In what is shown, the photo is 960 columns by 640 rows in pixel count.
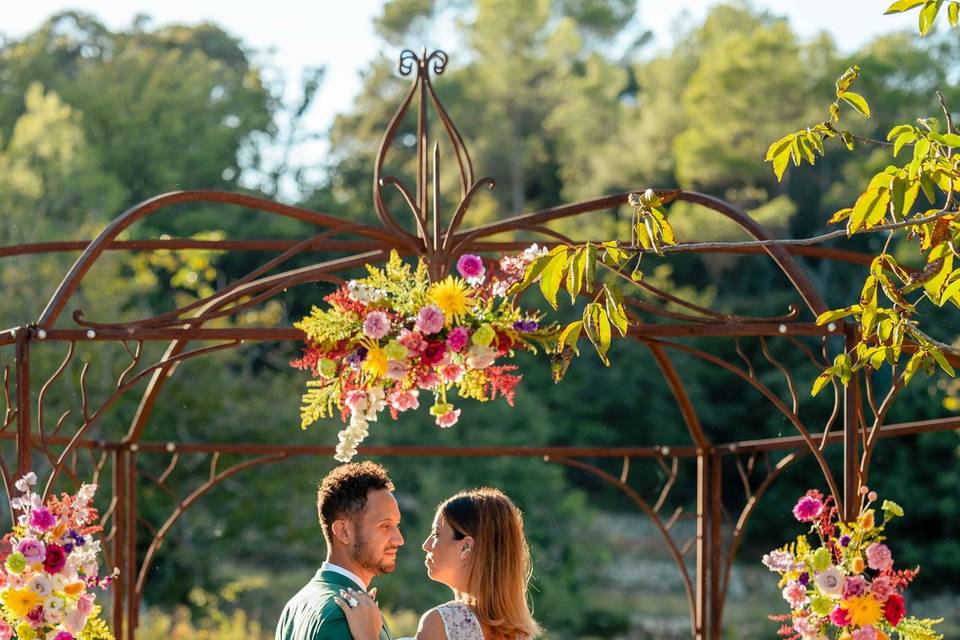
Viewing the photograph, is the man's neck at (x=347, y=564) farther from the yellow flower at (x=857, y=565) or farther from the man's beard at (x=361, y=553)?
the yellow flower at (x=857, y=565)

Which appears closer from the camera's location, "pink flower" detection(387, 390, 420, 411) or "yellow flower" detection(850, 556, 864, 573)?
"yellow flower" detection(850, 556, 864, 573)

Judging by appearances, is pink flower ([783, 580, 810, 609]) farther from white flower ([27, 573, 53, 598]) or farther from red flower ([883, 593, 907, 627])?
white flower ([27, 573, 53, 598])

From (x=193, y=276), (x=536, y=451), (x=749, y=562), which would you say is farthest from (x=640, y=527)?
(x=536, y=451)

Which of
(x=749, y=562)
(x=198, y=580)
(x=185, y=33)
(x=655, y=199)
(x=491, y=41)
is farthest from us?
(x=491, y=41)

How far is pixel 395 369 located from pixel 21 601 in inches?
54.9

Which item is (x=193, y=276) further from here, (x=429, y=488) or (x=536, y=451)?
(x=536, y=451)

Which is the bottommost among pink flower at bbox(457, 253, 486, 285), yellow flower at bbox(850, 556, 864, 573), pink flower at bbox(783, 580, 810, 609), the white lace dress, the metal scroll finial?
the white lace dress

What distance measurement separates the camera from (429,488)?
18688 millimetres

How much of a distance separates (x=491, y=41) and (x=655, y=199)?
2622 centimetres

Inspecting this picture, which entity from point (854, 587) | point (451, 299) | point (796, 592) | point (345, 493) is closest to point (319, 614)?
point (345, 493)

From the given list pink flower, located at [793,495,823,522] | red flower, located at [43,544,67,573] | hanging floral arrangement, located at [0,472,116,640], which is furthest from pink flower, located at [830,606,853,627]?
red flower, located at [43,544,67,573]

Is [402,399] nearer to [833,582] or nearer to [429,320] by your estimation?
[429,320]

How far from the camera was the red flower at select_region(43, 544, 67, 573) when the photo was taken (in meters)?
4.69

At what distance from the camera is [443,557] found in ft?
13.4
